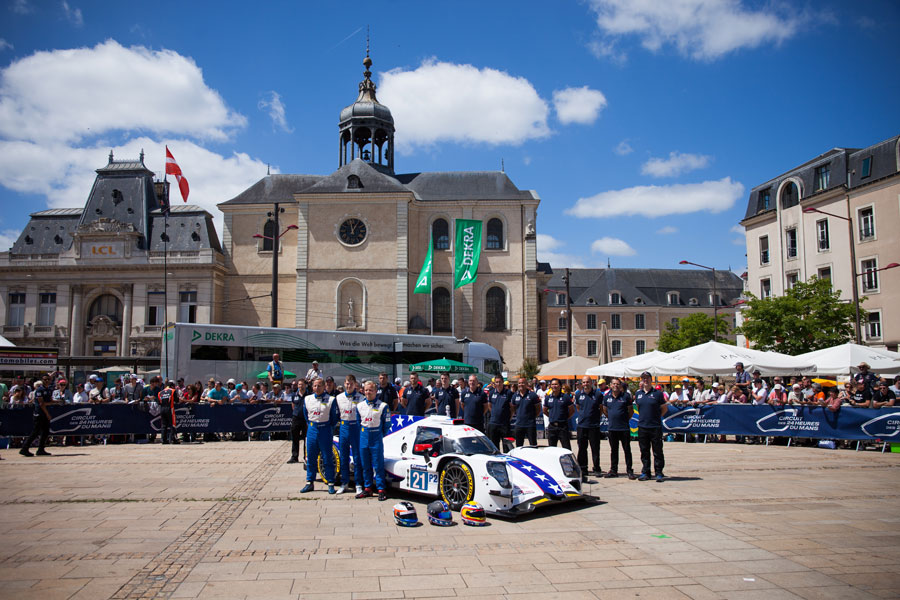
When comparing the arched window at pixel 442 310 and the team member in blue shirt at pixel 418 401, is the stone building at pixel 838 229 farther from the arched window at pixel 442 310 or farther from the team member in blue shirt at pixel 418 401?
the team member in blue shirt at pixel 418 401

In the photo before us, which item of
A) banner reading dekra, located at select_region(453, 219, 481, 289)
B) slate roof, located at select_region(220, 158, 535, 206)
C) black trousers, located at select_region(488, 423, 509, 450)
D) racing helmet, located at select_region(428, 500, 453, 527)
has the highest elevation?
slate roof, located at select_region(220, 158, 535, 206)

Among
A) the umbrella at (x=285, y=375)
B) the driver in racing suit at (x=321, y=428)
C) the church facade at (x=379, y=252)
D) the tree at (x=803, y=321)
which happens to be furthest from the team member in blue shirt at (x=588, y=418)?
the church facade at (x=379, y=252)

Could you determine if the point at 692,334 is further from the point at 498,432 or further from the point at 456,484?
the point at 456,484

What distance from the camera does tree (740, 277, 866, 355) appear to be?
33.2m

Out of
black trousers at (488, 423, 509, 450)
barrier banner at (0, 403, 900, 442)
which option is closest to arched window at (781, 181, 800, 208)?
barrier banner at (0, 403, 900, 442)

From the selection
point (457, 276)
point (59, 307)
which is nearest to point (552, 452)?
point (457, 276)

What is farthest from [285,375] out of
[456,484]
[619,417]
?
[456,484]

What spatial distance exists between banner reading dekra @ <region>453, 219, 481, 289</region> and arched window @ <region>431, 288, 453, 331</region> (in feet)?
30.5

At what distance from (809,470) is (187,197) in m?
39.3

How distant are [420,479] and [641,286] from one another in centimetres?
7114

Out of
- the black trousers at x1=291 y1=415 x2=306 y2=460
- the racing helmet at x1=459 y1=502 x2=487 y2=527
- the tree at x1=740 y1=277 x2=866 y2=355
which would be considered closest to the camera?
the racing helmet at x1=459 y1=502 x2=487 y2=527

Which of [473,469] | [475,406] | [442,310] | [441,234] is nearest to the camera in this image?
[473,469]

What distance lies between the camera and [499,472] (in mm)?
9180

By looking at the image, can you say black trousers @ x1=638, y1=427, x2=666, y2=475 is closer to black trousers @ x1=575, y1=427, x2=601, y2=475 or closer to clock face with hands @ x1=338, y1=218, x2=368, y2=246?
black trousers @ x1=575, y1=427, x2=601, y2=475
